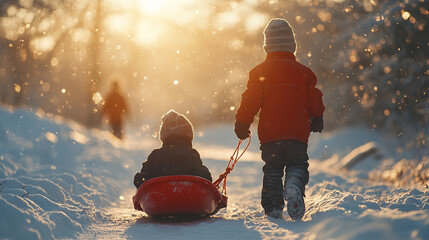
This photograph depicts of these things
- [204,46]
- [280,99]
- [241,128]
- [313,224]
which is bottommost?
[313,224]

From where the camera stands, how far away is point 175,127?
446cm

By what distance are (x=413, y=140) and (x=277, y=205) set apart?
8.10 m

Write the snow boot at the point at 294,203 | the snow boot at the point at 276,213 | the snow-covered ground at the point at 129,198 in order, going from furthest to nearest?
the snow boot at the point at 276,213
the snow boot at the point at 294,203
the snow-covered ground at the point at 129,198

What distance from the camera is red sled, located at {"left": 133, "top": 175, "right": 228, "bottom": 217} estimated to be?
3852 millimetres

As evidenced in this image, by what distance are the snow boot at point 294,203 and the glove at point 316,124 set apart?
37.2 inches

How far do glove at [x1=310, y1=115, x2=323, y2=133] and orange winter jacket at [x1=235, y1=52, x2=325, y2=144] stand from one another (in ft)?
0.43

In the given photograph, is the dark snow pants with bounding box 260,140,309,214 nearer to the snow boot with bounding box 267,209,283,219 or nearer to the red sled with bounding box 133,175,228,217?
the snow boot with bounding box 267,209,283,219

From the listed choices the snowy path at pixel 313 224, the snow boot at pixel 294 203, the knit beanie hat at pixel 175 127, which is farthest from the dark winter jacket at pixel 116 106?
the snow boot at pixel 294 203

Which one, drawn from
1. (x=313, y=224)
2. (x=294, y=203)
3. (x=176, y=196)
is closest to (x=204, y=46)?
(x=176, y=196)

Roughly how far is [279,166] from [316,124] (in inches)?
27.1

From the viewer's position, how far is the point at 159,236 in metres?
3.33

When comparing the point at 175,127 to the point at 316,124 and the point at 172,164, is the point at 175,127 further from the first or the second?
the point at 316,124

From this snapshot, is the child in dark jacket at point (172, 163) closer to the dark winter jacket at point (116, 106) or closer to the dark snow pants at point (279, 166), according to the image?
the dark snow pants at point (279, 166)

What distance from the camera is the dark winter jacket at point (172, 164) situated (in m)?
4.13
